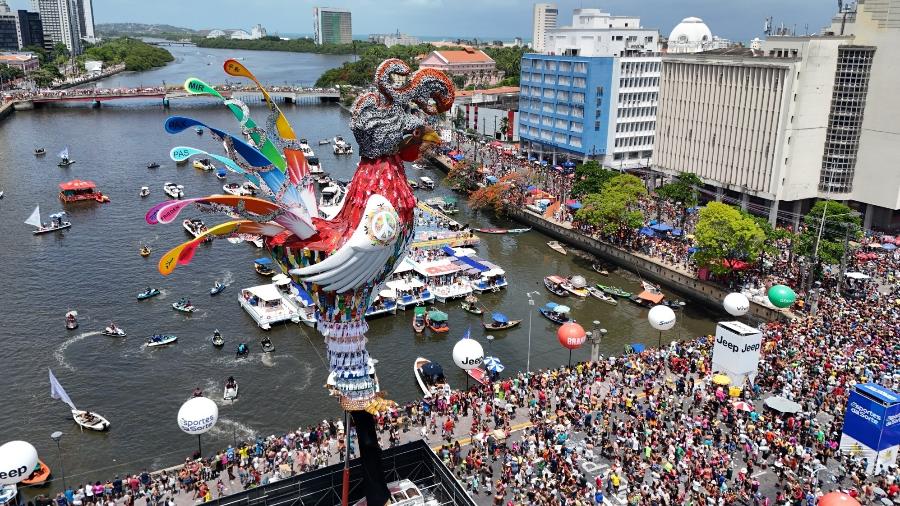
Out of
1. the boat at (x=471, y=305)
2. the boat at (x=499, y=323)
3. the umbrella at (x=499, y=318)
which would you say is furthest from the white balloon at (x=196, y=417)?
the boat at (x=471, y=305)

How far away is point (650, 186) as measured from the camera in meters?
81.1

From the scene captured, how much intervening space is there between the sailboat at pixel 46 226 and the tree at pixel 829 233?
6318cm

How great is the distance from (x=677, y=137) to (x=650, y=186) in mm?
7115

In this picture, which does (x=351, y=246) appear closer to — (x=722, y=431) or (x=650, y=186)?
(x=722, y=431)

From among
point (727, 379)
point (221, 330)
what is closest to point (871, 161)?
point (727, 379)

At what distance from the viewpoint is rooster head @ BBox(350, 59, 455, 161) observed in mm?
22062

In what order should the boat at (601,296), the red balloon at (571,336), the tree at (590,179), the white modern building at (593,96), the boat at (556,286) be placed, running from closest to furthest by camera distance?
the red balloon at (571,336) → the boat at (601,296) → the boat at (556,286) → the tree at (590,179) → the white modern building at (593,96)

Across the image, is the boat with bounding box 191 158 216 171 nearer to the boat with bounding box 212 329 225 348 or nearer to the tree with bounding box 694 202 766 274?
the boat with bounding box 212 329 225 348

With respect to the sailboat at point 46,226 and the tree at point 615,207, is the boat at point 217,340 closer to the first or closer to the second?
the sailboat at point 46,226

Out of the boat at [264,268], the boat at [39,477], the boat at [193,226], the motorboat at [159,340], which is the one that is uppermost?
the boat at [193,226]

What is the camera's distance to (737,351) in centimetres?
3597

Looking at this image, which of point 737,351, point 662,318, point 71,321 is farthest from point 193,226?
point 737,351

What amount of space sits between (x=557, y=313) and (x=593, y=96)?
42334 mm

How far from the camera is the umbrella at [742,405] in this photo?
33625 mm
